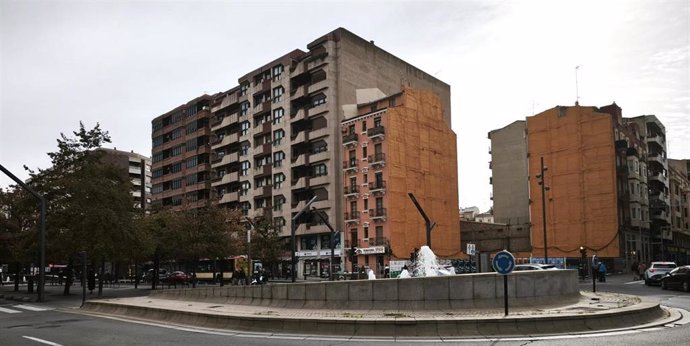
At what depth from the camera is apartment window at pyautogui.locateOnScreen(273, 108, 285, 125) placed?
82625mm

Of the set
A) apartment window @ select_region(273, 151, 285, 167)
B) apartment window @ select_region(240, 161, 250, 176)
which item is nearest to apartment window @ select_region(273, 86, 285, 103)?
apartment window @ select_region(273, 151, 285, 167)

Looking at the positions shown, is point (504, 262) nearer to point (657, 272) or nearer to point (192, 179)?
point (657, 272)

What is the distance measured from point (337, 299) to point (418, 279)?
291cm

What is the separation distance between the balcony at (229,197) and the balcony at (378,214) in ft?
87.2

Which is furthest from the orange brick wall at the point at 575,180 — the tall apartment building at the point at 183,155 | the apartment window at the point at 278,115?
the tall apartment building at the point at 183,155

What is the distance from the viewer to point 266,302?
21.9 metres

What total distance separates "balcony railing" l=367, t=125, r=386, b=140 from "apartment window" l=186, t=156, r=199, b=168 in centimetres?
4110

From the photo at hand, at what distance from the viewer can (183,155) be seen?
4092 inches

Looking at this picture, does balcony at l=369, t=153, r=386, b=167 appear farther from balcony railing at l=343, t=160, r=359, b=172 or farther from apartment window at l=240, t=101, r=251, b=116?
apartment window at l=240, t=101, r=251, b=116

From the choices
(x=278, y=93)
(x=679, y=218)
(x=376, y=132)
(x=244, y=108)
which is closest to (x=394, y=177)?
(x=376, y=132)

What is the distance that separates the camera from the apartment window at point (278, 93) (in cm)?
8294

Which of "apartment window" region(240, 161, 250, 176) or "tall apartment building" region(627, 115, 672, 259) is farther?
"apartment window" region(240, 161, 250, 176)

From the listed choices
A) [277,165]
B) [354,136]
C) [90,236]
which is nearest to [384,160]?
[354,136]

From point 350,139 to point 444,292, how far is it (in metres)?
55.7
